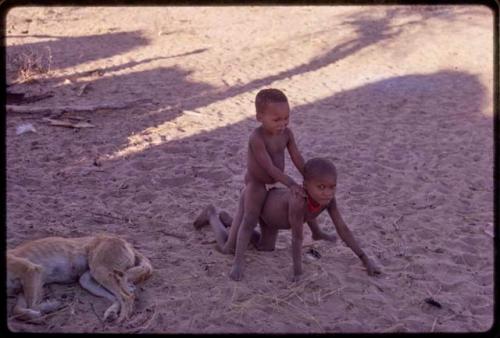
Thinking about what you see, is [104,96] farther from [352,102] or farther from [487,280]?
[487,280]

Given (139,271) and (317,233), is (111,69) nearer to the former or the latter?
(317,233)

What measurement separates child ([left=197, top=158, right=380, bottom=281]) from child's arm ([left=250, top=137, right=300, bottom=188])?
0.38 ft

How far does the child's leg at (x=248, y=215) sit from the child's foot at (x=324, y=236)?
2.43 ft

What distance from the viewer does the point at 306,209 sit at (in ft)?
13.7

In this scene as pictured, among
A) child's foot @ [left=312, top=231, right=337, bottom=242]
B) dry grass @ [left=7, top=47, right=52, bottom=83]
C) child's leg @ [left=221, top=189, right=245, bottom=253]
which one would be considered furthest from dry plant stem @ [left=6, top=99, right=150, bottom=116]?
child's foot @ [left=312, top=231, right=337, bottom=242]

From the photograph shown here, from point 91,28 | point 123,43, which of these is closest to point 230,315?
point 123,43

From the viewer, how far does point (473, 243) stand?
16.8 feet

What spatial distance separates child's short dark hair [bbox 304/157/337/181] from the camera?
3998 mm

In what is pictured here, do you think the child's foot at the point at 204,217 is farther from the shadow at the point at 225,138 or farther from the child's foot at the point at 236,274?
the child's foot at the point at 236,274

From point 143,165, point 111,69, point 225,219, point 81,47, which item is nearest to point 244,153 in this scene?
point 143,165

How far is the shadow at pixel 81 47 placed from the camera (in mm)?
10480

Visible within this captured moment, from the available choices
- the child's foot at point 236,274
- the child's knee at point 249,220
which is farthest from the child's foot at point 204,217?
the child's foot at point 236,274

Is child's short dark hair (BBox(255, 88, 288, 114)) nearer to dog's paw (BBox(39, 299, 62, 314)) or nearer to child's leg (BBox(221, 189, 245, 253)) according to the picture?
child's leg (BBox(221, 189, 245, 253))

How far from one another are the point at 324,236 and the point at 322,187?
1.00m
